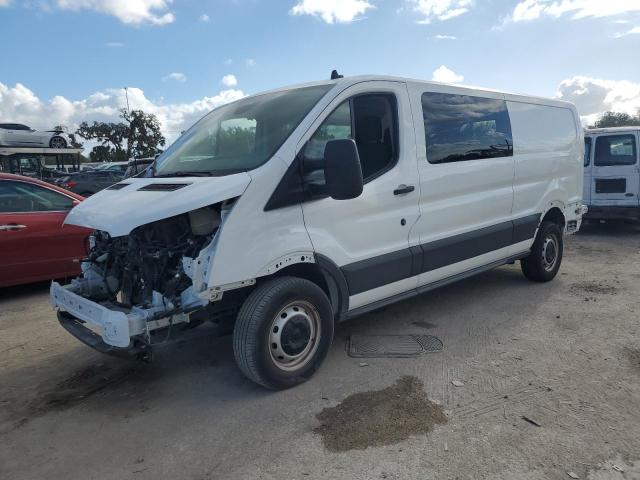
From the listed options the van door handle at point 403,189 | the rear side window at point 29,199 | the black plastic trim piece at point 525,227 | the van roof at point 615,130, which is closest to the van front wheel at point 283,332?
the van door handle at point 403,189

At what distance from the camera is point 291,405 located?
3434 millimetres

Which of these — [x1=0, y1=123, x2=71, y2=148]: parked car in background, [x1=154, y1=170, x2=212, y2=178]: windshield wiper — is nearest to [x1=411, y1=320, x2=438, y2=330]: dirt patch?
[x1=154, y1=170, x2=212, y2=178]: windshield wiper

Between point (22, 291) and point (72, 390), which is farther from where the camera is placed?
point (22, 291)

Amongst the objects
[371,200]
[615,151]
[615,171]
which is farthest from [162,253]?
[615,151]

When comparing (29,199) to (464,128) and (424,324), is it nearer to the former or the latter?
(424,324)

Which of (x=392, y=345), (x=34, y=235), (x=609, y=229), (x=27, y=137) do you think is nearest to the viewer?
(x=392, y=345)

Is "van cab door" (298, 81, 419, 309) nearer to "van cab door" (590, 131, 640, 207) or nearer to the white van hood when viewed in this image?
the white van hood

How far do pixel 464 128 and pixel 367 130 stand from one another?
4.28ft

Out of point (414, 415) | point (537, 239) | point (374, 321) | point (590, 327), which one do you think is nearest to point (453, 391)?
point (414, 415)

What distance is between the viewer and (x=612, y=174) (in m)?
9.75

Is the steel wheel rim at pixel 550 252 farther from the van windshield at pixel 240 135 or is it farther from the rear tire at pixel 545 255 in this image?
the van windshield at pixel 240 135

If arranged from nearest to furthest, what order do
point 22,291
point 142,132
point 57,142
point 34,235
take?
point 34,235
point 22,291
point 57,142
point 142,132

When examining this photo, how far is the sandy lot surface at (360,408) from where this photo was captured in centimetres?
279

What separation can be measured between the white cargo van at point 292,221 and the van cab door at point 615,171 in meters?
5.86
